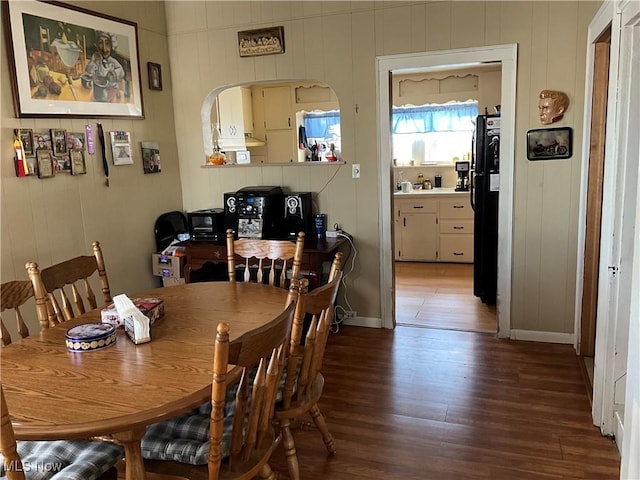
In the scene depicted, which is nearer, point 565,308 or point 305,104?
point 565,308

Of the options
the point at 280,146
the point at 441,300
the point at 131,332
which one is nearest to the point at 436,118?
the point at 280,146

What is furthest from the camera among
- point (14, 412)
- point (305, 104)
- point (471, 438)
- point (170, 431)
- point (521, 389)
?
point (305, 104)

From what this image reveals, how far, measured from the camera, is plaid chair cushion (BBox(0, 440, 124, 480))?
57.9 inches

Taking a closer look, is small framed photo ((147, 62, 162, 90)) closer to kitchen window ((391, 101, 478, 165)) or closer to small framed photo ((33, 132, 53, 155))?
small framed photo ((33, 132, 53, 155))

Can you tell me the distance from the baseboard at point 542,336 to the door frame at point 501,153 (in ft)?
0.20

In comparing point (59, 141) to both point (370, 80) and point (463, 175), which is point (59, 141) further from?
point (463, 175)

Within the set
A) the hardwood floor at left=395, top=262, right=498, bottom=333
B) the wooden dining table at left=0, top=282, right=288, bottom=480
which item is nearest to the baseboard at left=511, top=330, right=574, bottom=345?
the hardwood floor at left=395, top=262, right=498, bottom=333

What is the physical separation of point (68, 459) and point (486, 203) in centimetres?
349

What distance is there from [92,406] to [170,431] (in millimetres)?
374

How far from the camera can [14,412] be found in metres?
1.37

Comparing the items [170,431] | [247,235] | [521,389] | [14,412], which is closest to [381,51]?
[247,235]

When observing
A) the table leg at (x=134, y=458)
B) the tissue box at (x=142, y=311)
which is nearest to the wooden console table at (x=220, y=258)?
the tissue box at (x=142, y=311)

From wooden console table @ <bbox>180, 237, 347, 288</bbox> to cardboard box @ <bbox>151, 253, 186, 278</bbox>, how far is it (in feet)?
0.22

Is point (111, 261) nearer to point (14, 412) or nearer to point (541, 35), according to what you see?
point (14, 412)
